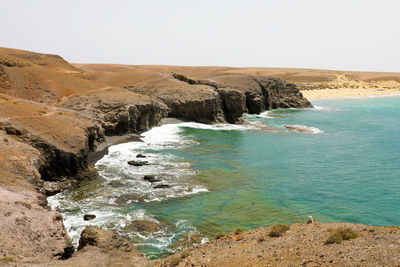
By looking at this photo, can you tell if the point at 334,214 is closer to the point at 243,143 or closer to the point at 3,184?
the point at 3,184

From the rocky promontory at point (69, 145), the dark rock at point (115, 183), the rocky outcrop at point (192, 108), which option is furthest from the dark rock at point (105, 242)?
the rocky outcrop at point (192, 108)

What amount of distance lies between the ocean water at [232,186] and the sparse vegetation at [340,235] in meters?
8.29

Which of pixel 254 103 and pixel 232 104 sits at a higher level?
pixel 232 104

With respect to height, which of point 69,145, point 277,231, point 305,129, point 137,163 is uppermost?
point 69,145

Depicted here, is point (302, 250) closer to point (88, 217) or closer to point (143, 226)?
point (143, 226)

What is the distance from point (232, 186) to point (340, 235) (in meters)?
16.0

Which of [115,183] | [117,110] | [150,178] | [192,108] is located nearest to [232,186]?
[150,178]

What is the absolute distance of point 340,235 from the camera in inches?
519

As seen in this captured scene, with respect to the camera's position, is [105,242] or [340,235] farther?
[105,242]

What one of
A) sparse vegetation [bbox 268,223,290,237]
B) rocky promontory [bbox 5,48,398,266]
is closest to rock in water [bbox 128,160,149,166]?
rocky promontory [bbox 5,48,398,266]

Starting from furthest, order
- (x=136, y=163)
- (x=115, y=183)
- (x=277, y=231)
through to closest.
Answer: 1. (x=136, y=163)
2. (x=115, y=183)
3. (x=277, y=231)

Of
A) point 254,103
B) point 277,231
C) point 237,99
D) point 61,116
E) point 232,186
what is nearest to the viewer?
point 277,231

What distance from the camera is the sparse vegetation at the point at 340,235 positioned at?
12.9 meters

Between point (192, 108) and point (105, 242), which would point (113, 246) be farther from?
point (192, 108)
